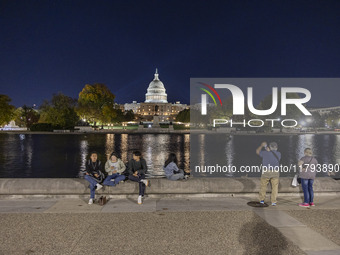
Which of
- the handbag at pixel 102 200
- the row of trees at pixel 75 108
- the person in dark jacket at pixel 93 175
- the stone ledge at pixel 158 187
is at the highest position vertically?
the row of trees at pixel 75 108

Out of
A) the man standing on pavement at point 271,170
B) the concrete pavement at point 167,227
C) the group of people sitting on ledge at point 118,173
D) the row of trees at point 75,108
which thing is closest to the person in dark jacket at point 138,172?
the group of people sitting on ledge at point 118,173

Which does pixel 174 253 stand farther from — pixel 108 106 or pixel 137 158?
pixel 108 106

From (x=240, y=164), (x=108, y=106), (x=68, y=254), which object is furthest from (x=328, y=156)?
(x=108, y=106)

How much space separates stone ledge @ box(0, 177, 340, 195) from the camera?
1087cm

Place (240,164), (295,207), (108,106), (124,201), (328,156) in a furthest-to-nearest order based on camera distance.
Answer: (108,106) < (328,156) < (240,164) < (124,201) < (295,207)

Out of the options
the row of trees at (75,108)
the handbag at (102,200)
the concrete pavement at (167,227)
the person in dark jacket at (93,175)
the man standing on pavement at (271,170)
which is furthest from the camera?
the row of trees at (75,108)

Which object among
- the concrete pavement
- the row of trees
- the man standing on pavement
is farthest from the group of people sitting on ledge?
the row of trees

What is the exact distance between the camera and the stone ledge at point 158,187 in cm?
1087

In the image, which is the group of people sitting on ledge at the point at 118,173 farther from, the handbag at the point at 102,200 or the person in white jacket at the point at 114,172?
the handbag at the point at 102,200

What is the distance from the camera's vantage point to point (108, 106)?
82.1m

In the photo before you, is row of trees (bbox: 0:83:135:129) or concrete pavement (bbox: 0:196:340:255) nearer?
concrete pavement (bbox: 0:196:340:255)

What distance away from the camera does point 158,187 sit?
36.3 ft

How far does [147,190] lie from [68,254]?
15.7 feet

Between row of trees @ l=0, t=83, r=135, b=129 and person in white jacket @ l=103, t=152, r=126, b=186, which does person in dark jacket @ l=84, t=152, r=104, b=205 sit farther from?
row of trees @ l=0, t=83, r=135, b=129
